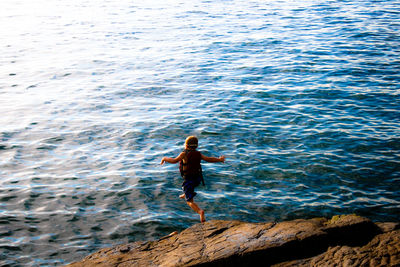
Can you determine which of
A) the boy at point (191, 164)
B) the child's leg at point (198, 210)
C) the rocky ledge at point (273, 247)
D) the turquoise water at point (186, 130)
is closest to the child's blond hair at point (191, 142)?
the boy at point (191, 164)

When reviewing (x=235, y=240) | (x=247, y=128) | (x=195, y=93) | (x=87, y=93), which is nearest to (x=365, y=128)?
(x=247, y=128)

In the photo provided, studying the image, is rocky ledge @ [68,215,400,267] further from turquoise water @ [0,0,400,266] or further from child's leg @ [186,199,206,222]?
turquoise water @ [0,0,400,266]

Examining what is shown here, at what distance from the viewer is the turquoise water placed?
10.7 m

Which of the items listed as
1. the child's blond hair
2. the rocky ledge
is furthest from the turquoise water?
the child's blond hair

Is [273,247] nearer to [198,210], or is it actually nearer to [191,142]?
[198,210]

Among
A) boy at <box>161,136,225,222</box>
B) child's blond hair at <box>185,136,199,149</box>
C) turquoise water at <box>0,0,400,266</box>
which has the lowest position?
→ turquoise water at <box>0,0,400,266</box>

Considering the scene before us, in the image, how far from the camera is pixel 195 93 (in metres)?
20.1

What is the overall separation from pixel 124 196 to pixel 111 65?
1542 centimetres

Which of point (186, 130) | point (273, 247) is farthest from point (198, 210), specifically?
point (186, 130)

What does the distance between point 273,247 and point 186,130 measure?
8.96m

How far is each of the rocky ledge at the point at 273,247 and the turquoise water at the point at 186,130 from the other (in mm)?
1594

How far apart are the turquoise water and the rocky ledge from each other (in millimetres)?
1594

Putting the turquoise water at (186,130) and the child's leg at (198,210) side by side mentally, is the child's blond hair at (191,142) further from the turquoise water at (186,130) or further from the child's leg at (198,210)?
the turquoise water at (186,130)

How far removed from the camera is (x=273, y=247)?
742 centimetres
